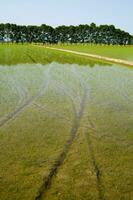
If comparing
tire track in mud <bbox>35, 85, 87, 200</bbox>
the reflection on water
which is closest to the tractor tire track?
tire track in mud <bbox>35, 85, 87, 200</bbox>

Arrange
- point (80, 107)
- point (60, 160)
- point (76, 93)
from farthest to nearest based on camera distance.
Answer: point (76, 93) → point (80, 107) → point (60, 160)

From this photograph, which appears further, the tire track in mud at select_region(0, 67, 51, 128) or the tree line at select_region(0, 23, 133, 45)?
the tree line at select_region(0, 23, 133, 45)

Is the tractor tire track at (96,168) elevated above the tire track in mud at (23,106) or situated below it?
above

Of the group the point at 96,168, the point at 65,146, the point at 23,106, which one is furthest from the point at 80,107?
the point at 96,168

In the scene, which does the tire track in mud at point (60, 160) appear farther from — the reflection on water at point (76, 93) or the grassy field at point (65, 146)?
the reflection on water at point (76, 93)

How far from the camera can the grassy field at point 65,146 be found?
7.07m

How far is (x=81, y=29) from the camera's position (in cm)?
18425

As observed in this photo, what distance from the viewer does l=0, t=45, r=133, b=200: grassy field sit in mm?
7066

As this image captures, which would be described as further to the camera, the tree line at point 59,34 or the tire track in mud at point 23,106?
the tree line at point 59,34

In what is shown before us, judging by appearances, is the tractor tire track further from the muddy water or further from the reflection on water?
the reflection on water

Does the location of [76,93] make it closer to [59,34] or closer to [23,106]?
[23,106]

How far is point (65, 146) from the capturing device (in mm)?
9602

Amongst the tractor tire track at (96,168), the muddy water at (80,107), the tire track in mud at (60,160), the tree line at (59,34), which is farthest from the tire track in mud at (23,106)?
the tree line at (59,34)

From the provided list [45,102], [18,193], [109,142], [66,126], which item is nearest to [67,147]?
[109,142]
